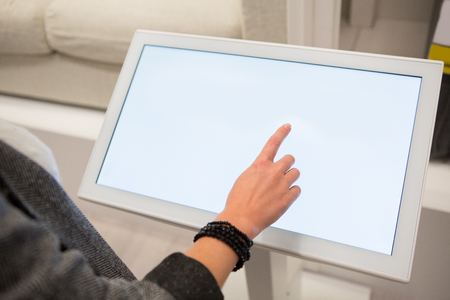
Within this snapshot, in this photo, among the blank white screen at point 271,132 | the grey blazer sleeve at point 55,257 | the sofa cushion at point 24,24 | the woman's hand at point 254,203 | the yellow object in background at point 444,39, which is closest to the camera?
the grey blazer sleeve at point 55,257

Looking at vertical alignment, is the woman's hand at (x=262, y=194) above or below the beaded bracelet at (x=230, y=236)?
above

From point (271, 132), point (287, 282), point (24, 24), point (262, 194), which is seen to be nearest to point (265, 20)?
point (271, 132)

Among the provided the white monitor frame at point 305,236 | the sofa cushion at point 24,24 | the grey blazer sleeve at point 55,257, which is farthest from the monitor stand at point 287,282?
the sofa cushion at point 24,24

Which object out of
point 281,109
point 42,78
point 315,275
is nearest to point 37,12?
point 42,78

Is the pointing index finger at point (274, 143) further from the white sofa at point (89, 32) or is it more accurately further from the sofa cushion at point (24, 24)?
the sofa cushion at point (24, 24)

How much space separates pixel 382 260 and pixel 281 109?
0.26 m

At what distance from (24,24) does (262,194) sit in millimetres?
1019

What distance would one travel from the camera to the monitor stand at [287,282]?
0.73 metres

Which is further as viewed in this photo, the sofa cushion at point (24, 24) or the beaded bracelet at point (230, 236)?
the sofa cushion at point (24, 24)

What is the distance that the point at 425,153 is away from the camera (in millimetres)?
488

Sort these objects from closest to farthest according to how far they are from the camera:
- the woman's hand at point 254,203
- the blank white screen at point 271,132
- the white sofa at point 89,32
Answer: the woman's hand at point 254,203 → the blank white screen at point 271,132 → the white sofa at point 89,32

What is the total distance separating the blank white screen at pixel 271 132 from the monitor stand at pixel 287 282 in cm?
20

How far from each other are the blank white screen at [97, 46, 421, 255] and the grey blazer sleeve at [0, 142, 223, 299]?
0.58 ft

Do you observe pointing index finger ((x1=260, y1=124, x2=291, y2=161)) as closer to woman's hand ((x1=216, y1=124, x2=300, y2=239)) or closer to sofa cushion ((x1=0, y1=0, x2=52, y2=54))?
woman's hand ((x1=216, y1=124, x2=300, y2=239))
